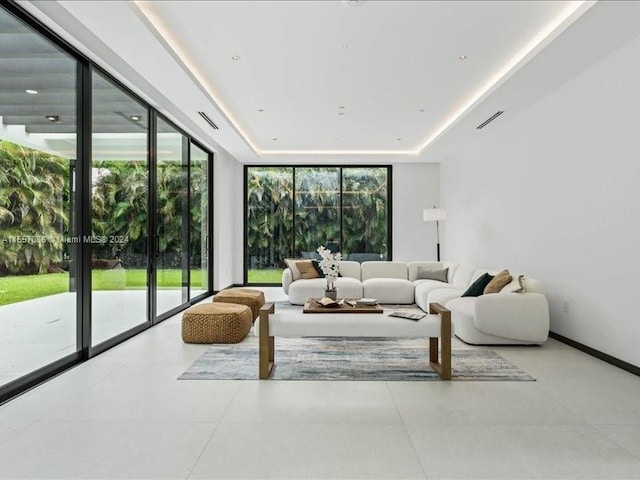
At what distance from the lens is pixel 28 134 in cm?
329

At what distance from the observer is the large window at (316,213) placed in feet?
31.8

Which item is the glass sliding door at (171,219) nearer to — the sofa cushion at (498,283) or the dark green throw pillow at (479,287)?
the dark green throw pillow at (479,287)

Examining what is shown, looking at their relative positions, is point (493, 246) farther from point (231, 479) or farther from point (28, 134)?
point (28, 134)

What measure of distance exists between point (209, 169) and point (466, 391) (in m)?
6.68

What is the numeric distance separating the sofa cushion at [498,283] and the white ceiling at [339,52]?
217cm

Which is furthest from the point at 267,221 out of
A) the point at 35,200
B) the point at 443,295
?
the point at 35,200

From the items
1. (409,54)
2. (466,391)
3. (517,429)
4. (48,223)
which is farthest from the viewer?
(409,54)

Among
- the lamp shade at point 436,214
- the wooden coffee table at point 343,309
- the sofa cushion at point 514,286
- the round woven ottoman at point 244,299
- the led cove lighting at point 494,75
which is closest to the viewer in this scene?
the led cove lighting at point 494,75

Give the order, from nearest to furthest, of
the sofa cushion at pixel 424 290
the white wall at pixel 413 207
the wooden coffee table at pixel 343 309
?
the wooden coffee table at pixel 343 309, the sofa cushion at pixel 424 290, the white wall at pixel 413 207

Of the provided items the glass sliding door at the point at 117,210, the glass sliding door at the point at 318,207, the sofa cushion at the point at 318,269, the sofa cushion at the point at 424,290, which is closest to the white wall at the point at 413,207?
the glass sliding door at the point at 318,207

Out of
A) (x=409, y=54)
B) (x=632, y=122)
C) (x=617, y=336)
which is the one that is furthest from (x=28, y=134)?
(x=617, y=336)

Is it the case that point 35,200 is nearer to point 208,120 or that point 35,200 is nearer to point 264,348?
point 264,348

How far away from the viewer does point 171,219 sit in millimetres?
6254

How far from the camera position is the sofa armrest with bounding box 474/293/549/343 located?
15.0 ft
